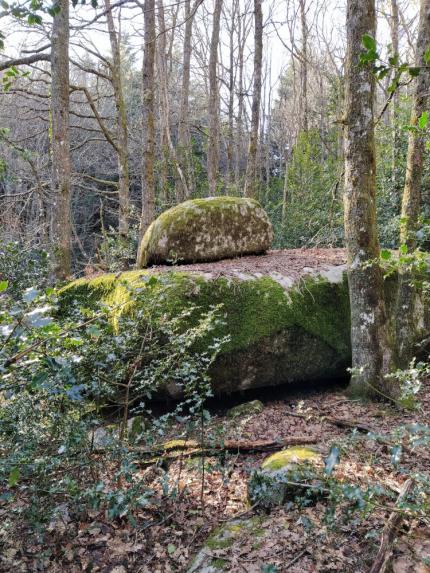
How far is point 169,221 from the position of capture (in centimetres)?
568

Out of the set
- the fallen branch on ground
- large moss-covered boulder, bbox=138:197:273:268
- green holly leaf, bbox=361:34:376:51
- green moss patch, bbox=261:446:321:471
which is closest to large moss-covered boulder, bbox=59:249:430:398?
large moss-covered boulder, bbox=138:197:273:268

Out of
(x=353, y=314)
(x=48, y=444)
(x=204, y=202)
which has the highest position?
(x=204, y=202)

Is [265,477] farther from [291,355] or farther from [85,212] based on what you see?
[85,212]

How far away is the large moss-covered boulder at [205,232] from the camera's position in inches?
221

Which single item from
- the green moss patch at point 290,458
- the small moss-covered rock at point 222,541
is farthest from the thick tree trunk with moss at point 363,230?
the small moss-covered rock at point 222,541

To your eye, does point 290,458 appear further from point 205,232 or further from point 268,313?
point 205,232

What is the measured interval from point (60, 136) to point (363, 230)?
15.6 feet

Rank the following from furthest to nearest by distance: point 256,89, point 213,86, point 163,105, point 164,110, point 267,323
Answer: point 163,105 → point 164,110 → point 213,86 → point 256,89 → point 267,323

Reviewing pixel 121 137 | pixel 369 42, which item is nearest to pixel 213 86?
pixel 121 137

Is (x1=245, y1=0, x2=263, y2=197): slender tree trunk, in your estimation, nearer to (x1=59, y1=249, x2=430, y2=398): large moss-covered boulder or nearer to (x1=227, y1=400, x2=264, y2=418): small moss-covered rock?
(x1=59, y1=249, x2=430, y2=398): large moss-covered boulder

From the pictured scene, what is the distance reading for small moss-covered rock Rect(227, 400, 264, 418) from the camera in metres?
4.44

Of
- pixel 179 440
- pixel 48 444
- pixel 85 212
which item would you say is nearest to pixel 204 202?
pixel 179 440

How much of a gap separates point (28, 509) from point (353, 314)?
3.30 metres

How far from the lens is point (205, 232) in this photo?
5.66m
